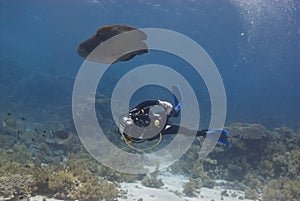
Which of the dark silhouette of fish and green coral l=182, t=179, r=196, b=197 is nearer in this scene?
the dark silhouette of fish

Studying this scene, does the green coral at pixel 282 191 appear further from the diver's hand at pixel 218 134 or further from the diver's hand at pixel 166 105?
the diver's hand at pixel 166 105

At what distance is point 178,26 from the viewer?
44.4m

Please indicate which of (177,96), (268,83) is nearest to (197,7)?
(177,96)

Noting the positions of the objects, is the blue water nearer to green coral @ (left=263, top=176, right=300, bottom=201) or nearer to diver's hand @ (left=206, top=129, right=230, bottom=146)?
green coral @ (left=263, top=176, right=300, bottom=201)

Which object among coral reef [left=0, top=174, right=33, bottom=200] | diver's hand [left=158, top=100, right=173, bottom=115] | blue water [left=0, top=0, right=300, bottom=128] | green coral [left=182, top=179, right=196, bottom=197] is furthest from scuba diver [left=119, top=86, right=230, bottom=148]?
blue water [left=0, top=0, right=300, bottom=128]

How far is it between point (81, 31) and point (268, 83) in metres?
54.3

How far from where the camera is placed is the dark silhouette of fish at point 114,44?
5.05 metres

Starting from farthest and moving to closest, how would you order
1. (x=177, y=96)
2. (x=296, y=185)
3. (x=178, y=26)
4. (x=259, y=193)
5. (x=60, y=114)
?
(x=178, y=26), (x=60, y=114), (x=259, y=193), (x=296, y=185), (x=177, y=96)

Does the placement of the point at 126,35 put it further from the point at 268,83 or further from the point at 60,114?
the point at 268,83

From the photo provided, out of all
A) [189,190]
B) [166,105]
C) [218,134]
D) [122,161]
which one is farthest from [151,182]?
[166,105]

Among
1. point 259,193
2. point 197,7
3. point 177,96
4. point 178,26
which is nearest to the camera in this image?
point 177,96

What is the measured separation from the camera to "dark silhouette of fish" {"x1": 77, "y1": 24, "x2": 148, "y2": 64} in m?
5.05

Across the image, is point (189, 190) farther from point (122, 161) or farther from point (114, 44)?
point (114, 44)

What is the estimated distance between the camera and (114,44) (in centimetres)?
555
